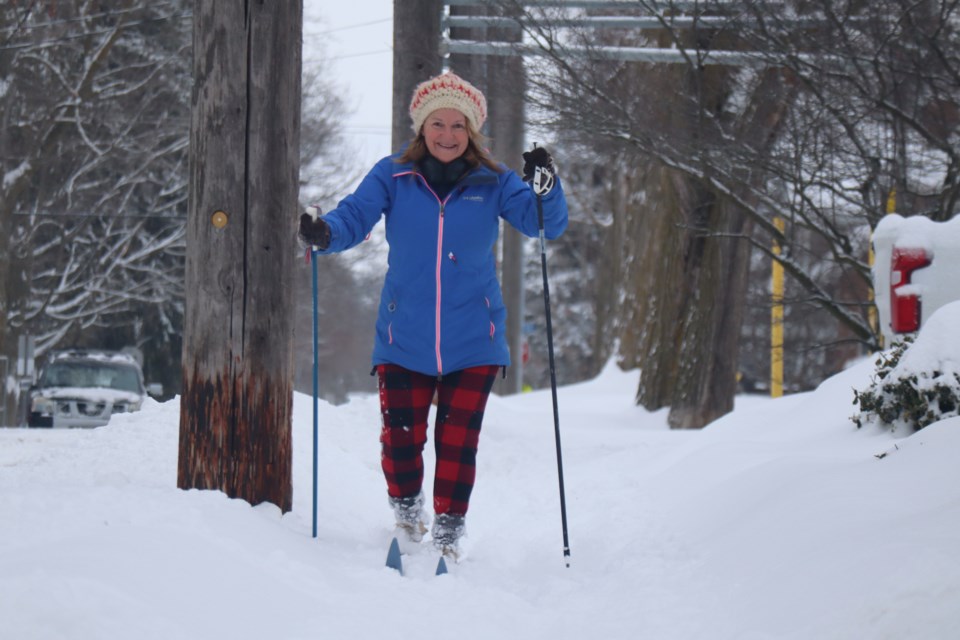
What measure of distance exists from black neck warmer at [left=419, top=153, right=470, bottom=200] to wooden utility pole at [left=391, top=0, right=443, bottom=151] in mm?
5757

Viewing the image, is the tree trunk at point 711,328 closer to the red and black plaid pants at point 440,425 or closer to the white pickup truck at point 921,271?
the white pickup truck at point 921,271

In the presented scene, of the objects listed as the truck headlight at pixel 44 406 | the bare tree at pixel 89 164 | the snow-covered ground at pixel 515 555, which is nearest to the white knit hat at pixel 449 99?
the snow-covered ground at pixel 515 555

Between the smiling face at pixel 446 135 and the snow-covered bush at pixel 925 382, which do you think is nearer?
the smiling face at pixel 446 135

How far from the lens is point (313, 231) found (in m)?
4.65

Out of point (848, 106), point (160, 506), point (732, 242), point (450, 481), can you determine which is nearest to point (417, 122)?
point (450, 481)

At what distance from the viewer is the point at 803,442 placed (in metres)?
6.76

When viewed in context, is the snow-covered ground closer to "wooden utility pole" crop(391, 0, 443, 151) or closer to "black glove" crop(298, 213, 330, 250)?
"black glove" crop(298, 213, 330, 250)

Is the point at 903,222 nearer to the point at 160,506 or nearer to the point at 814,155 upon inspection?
the point at 814,155

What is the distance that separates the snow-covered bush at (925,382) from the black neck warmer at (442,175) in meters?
2.32

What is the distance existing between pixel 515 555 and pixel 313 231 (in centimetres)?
162

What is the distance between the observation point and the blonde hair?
5.02m

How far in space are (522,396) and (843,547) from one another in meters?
16.4

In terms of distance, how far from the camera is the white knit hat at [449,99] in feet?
16.3

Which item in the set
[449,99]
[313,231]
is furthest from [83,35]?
[313,231]
